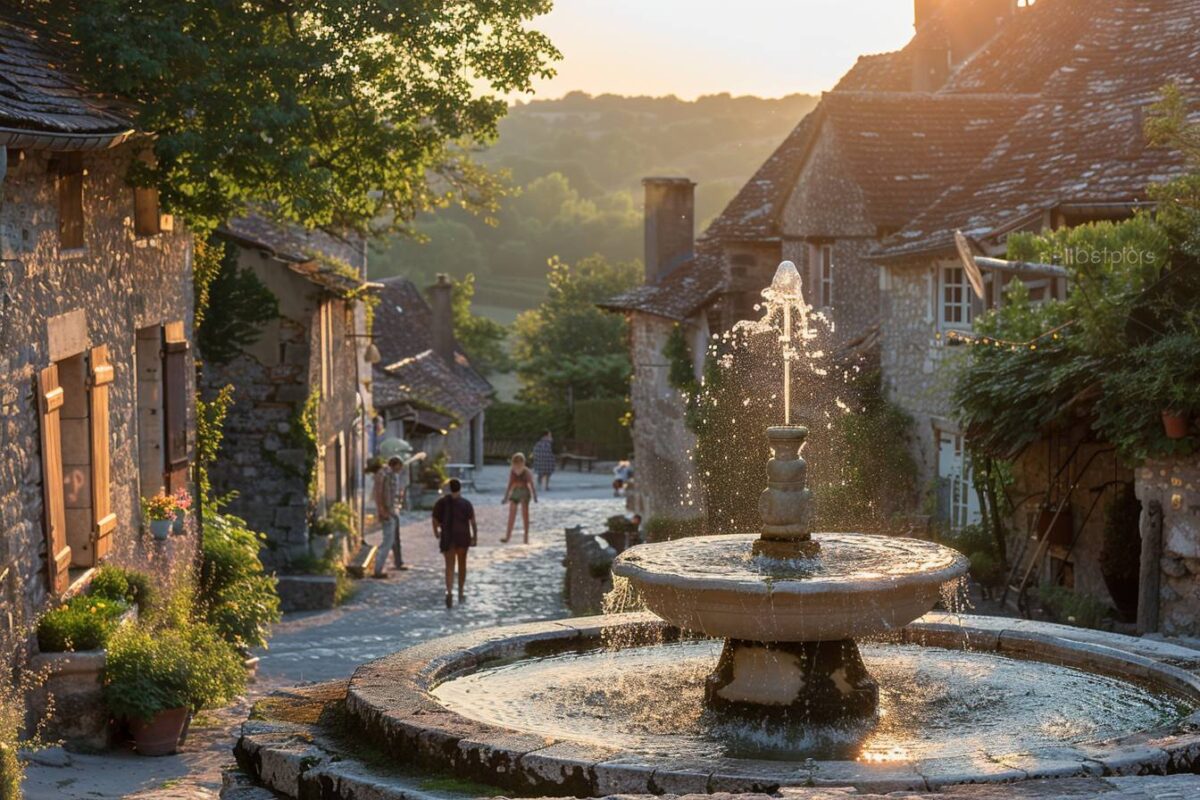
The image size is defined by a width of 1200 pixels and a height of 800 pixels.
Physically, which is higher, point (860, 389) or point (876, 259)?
point (876, 259)

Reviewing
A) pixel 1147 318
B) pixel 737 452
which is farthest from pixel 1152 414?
pixel 737 452

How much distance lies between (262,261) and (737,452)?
6.57 meters

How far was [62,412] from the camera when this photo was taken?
1072 cm

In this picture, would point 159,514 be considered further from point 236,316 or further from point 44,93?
point 236,316

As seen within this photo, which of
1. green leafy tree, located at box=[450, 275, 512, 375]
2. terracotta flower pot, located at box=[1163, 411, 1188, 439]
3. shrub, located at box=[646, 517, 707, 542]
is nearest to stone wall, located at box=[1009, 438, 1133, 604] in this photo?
terracotta flower pot, located at box=[1163, 411, 1188, 439]

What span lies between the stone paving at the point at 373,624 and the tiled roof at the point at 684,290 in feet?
13.7

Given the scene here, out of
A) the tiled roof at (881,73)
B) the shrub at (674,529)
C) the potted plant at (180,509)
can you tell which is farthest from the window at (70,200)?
the tiled roof at (881,73)

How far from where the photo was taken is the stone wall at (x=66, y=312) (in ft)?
29.6

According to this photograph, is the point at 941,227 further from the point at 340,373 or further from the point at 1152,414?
the point at 340,373

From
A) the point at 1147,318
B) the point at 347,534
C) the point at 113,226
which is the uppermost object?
the point at 113,226

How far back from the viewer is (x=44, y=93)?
9.54m

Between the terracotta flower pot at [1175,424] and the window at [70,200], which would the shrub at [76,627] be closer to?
the window at [70,200]

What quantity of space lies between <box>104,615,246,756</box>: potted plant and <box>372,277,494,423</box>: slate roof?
25.9m

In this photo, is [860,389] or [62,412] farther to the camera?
[860,389]
